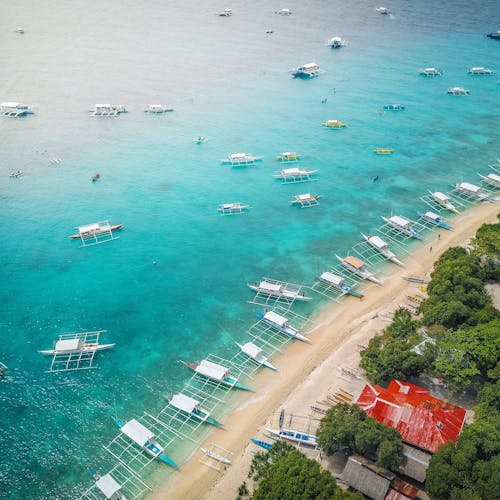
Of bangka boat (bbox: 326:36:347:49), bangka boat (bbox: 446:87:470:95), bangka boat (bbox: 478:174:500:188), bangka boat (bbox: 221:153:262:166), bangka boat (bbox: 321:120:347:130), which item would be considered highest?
bangka boat (bbox: 326:36:347:49)

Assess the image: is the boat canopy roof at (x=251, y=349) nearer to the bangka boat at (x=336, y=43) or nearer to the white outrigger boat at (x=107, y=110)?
the white outrigger boat at (x=107, y=110)

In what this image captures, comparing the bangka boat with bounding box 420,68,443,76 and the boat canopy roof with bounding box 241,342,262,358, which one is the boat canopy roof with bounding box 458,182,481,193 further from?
the bangka boat with bounding box 420,68,443,76

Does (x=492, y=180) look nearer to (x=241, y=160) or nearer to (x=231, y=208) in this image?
(x=241, y=160)

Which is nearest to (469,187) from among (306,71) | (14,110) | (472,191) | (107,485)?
(472,191)

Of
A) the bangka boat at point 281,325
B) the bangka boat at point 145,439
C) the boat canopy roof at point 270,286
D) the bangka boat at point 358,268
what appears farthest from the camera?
the bangka boat at point 358,268

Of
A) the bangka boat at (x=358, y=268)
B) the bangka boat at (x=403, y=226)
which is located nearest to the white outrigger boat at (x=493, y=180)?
the bangka boat at (x=403, y=226)

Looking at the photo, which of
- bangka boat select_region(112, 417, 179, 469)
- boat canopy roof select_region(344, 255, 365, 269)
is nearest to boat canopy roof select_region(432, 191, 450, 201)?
boat canopy roof select_region(344, 255, 365, 269)
